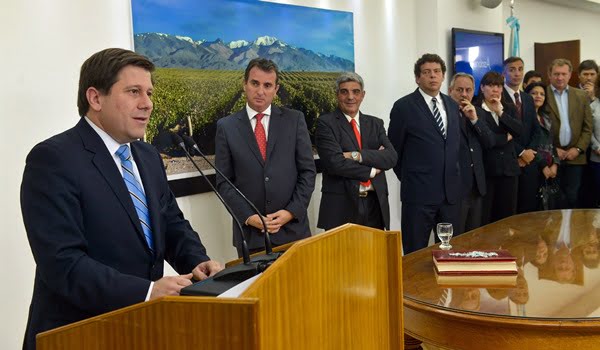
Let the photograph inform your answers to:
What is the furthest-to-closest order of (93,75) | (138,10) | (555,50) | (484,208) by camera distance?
(555,50)
(484,208)
(138,10)
(93,75)

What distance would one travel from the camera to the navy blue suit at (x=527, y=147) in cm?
499

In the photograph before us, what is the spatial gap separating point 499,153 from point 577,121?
1.24m

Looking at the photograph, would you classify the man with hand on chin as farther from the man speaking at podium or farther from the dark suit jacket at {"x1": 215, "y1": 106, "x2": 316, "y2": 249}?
the man speaking at podium

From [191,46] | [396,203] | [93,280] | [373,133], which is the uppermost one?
[191,46]

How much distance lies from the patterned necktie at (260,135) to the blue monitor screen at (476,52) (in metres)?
2.86

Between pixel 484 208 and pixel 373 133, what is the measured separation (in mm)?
1321

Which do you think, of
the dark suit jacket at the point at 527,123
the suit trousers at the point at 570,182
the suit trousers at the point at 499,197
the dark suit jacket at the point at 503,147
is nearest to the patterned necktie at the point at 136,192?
the dark suit jacket at the point at 503,147

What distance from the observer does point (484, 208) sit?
188 inches

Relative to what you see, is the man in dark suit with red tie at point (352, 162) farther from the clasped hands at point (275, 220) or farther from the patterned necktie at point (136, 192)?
the patterned necktie at point (136, 192)

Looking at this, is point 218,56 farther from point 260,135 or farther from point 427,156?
point 427,156

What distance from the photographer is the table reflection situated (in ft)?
6.14

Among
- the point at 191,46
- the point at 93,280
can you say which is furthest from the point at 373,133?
the point at 93,280

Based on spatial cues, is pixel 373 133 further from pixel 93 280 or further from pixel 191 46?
pixel 93 280

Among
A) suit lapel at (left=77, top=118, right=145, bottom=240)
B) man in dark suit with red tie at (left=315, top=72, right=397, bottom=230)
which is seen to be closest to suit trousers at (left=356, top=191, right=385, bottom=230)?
man in dark suit with red tie at (left=315, top=72, right=397, bottom=230)
